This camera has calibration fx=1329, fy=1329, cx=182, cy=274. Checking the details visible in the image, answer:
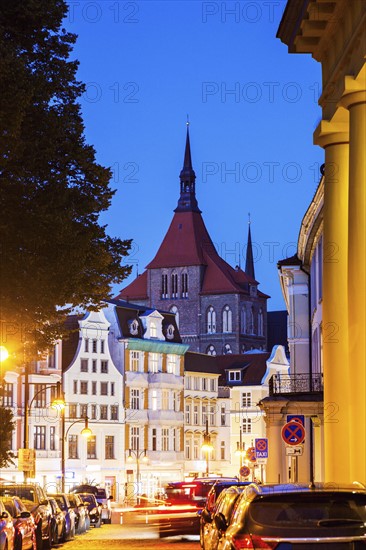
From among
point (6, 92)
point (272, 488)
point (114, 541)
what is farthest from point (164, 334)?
point (272, 488)

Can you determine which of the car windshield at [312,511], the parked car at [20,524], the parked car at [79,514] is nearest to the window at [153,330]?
the parked car at [79,514]

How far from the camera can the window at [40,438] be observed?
100938mm

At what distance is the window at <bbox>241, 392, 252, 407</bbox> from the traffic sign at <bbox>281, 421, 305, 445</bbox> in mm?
109013

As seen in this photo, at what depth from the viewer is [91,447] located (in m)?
109

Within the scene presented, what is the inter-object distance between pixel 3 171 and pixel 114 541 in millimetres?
11176

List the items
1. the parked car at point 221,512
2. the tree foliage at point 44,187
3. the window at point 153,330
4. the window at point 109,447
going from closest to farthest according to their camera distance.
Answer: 1. the parked car at point 221,512
2. the tree foliage at point 44,187
3. the window at point 109,447
4. the window at point 153,330

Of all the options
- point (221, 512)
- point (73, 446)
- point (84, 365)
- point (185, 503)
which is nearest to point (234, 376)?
point (84, 365)

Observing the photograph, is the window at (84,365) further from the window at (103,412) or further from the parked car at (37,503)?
the parked car at (37,503)

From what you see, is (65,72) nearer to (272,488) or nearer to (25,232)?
(25,232)

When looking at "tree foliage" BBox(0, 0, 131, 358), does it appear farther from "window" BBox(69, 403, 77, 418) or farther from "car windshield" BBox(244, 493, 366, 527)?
"window" BBox(69, 403, 77, 418)

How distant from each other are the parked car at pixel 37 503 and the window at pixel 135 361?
84.7 m

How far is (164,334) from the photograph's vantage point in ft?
409

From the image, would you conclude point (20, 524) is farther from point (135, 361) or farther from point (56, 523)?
point (135, 361)

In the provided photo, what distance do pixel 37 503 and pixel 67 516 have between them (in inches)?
241
